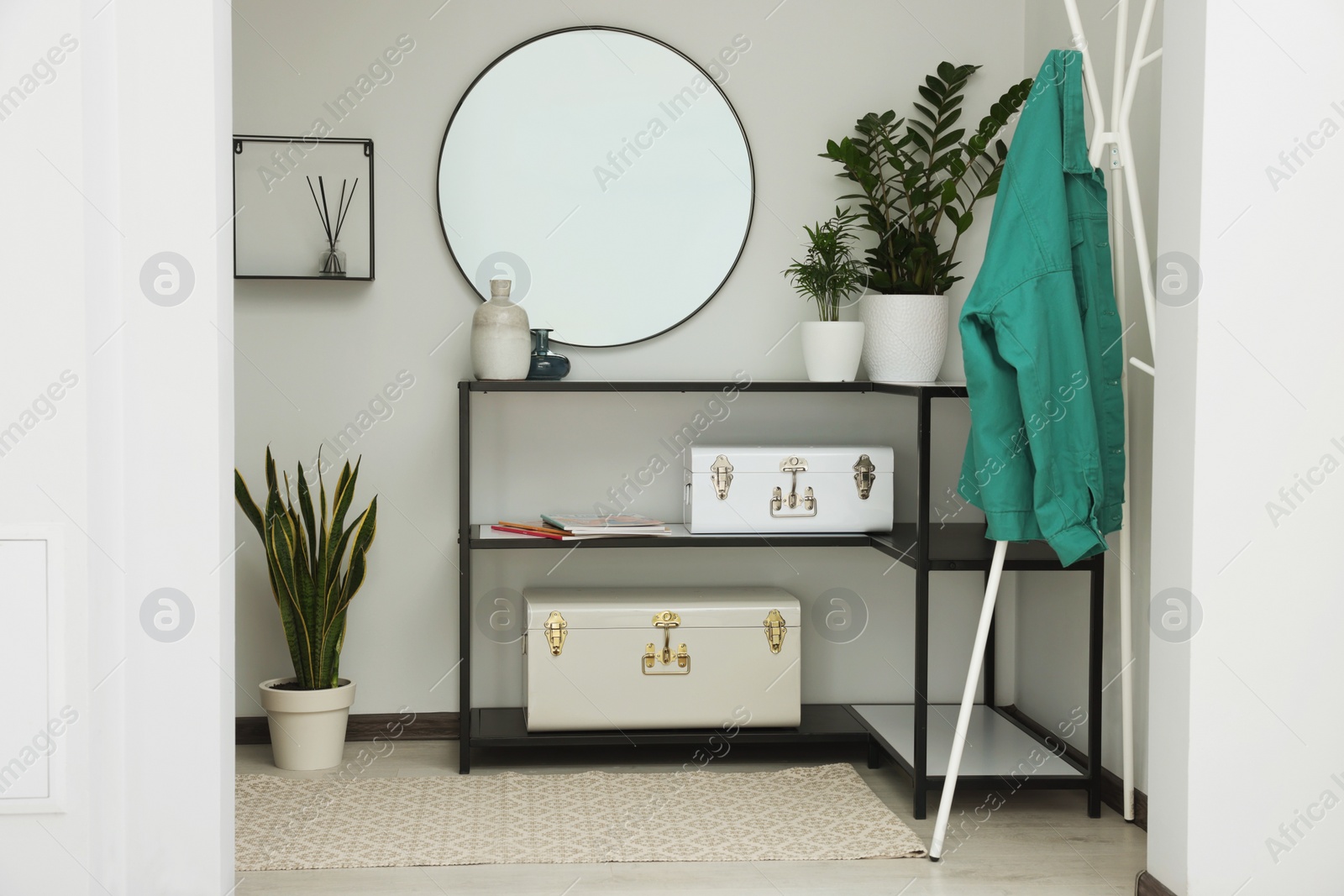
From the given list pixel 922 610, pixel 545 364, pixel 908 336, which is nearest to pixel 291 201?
pixel 545 364

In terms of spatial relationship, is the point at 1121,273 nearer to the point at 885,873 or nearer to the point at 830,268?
the point at 830,268

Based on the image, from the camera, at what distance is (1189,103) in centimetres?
205

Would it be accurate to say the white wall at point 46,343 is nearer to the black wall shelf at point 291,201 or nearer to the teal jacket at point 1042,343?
the black wall shelf at point 291,201

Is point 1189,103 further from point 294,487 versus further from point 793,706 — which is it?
point 294,487

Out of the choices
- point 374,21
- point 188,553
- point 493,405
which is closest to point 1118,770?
point 493,405

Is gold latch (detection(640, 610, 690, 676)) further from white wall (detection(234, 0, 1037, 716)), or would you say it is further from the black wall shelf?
the black wall shelf

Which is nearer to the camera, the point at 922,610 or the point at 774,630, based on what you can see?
the point at 922,610

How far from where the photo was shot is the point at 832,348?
311 cm

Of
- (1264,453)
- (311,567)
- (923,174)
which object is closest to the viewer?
(1264,453)

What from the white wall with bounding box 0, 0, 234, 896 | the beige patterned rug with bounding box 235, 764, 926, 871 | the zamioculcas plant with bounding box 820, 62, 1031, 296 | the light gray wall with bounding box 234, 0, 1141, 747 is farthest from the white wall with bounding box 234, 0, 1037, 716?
the white wall with bounding box 0, 0, 234, 896

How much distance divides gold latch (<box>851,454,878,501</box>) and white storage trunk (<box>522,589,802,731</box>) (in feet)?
1.24

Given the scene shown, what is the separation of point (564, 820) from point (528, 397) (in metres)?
1.25

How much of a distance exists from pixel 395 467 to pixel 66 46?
5.52 feet

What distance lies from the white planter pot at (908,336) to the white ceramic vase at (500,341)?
974mm
